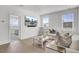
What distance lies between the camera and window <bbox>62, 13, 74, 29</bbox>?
4.93 feet

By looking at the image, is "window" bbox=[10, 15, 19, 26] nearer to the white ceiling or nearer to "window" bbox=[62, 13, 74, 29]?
the white ceiling

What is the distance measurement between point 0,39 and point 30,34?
53 centimetres

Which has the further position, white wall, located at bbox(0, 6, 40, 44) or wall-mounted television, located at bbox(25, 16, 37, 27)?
wall-mounted television, located at bbox(25, 16, 37, 27)

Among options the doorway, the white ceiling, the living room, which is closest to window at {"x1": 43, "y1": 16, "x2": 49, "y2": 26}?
the living room

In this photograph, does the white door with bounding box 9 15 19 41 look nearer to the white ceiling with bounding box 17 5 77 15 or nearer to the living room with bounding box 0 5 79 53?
the living room with bounding box 0 5 79 53

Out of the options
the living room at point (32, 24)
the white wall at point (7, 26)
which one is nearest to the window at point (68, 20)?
the living room at point (32, 24)

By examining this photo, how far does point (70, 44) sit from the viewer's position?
→ 1.53 m

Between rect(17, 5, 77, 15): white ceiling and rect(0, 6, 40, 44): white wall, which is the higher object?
rect(17, 5, 77, 15): white ceiling
